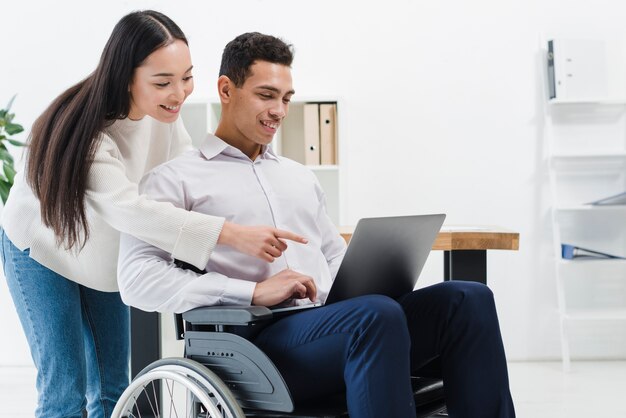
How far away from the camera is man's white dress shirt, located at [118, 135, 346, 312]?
60.4 inches

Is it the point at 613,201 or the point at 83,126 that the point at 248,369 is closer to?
the point at 83,126

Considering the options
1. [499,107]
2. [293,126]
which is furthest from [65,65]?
[499,107]

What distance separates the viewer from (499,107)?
4.18 metres

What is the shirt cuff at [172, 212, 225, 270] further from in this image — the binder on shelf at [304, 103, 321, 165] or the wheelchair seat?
the binder on shelf at [304, 103, 321, 165]

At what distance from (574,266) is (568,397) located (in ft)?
3.45

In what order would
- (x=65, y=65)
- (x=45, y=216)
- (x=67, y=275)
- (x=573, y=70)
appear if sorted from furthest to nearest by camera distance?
(x=65, y=65) → (x=573, y=70) → (x=67, y=275) → (x=45, y=216)

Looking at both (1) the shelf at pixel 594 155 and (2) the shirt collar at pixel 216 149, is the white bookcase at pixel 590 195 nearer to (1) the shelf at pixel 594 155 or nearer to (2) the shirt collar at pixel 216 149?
(1) the shelf at pixel 594 155

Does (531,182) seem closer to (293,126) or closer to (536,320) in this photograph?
(536,320)

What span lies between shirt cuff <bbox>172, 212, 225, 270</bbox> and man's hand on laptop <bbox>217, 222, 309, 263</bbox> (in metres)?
0.02

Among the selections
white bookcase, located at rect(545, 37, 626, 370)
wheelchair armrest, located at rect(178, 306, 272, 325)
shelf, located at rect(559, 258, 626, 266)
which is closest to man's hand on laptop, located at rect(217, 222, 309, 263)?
wheelchair armrest, located at rect(178, 306, 272, 325)

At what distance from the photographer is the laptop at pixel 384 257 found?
4.88 feet

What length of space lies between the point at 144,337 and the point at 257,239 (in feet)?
4.12

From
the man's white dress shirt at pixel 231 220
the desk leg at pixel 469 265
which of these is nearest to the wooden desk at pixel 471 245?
the desk leg at pixel 469 265

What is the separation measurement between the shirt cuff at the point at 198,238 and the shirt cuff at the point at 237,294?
0.25 feet
